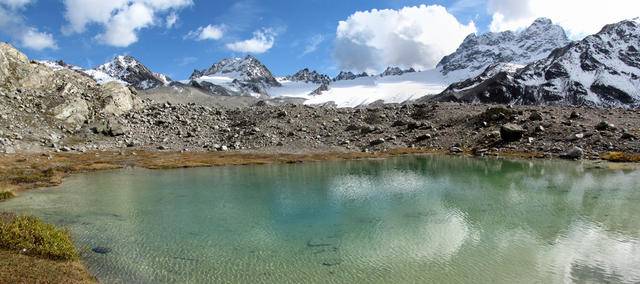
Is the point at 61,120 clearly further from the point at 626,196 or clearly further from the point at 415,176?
the point at 626,196

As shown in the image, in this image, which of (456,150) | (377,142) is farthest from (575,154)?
(377,142)

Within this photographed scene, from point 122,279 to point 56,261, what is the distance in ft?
8.24

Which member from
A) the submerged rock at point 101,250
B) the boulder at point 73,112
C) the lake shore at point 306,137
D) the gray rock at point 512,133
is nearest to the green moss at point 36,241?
the submerged rock at point 101,250

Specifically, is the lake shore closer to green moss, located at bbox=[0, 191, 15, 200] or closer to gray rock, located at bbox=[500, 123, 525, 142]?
gray rock, located at bbox=[500, 123, 525, 142]

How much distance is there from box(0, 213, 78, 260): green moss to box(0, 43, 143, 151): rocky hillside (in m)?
55.2

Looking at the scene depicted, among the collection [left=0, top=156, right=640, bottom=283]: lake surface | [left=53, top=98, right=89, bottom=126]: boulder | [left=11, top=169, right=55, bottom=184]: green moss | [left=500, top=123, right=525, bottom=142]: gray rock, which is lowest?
[left=0, top=156, right=640, bottom=283]: lake surface

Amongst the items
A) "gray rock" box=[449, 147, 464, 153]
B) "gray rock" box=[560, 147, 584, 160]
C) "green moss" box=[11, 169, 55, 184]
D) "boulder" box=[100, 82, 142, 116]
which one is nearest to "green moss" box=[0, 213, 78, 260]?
"green moss" box=[11, 169, 55, 184]

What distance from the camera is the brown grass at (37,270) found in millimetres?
10445

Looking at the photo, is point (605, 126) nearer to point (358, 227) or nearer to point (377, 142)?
point (377, 142)

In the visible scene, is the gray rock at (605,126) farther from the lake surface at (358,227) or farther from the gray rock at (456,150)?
the lake surface at (358,227)

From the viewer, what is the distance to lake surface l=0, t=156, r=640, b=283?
44.6 feet

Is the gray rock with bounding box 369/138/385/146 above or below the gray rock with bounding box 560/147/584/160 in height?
above

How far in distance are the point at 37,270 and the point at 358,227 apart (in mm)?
14277

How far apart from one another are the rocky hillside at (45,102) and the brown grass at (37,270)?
190ft
